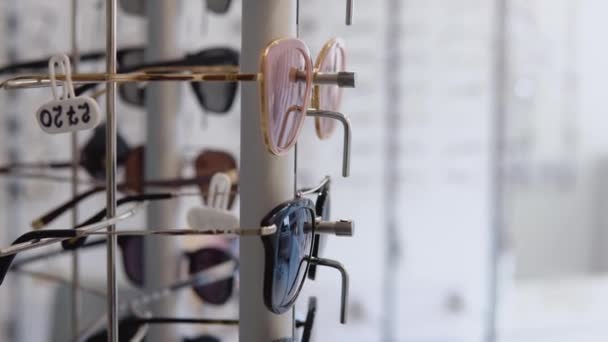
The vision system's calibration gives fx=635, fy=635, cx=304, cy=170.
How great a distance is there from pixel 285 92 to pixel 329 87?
161mm

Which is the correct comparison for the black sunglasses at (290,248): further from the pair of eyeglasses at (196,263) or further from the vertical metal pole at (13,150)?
the vertical metal pole at (13,150)

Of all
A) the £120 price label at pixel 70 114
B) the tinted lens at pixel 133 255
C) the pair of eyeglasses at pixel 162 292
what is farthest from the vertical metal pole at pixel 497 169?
the £120 price label at pixel 70 114

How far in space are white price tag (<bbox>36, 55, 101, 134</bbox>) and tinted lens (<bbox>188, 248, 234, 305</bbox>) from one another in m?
0.44

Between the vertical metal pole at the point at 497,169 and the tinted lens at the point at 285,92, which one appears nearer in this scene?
the tinted lens at the point at 285,92

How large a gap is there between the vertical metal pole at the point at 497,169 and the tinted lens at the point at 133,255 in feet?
4.17

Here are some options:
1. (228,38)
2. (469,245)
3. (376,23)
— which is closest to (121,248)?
(228,38)

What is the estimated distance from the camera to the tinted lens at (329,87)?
53 centimetres

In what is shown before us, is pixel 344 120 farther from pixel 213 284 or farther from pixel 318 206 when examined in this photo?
pixel 213 284

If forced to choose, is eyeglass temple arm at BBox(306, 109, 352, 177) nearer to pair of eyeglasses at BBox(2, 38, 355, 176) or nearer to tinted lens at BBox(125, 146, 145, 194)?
pair of eyeglasses at BBox(2, 38, 355, 176)

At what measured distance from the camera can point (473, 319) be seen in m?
1.85

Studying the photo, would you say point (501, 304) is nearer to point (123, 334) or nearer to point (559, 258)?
point (559, 258)

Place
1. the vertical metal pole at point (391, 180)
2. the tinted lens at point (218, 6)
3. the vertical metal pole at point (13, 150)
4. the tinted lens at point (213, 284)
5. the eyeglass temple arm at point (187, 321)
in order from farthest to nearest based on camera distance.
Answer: the vertical metal pole at point (391, 180) → the vertical metal pole at point (13, 150) → the tinted lens at point (213, 284) → the tinted lens at point (218, 6) → the eyeglass temple arm at point (187, 321)

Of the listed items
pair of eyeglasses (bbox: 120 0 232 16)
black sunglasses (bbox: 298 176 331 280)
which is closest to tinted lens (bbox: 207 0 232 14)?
pair of eyeglasses (bbox: 120 0 232 16)

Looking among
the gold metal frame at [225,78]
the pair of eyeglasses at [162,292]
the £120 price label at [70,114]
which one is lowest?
the pair of eyeglasses at [162,292]
